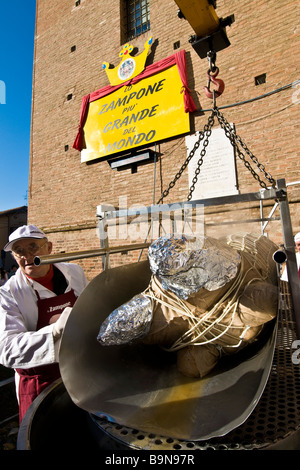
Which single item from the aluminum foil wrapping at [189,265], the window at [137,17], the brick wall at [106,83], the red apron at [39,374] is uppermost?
the window at [137,17]

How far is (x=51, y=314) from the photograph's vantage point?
1772mm

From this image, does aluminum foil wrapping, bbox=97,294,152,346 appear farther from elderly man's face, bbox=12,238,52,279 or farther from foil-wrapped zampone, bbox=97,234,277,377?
elderly man's face, bbox=12,238,52,279

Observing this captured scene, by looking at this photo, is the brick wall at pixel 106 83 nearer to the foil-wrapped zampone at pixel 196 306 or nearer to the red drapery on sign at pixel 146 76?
the red drapery on sign at pixel 146 76

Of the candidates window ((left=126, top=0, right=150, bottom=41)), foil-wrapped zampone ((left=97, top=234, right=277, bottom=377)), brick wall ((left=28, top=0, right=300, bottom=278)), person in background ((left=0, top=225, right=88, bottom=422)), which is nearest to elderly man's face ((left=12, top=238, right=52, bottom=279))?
person in background ((left=0, top=225, right=88, bottom=422))

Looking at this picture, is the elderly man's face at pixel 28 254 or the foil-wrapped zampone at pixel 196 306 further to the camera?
the elderly man's face at pixel 28 254

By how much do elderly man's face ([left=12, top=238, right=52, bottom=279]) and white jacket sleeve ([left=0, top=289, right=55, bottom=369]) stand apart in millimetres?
401

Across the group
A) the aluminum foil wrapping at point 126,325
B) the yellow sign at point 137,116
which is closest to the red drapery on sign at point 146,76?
the yellow sign at point 137,116

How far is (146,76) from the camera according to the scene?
5887 mm

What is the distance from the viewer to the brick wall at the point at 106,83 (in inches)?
174

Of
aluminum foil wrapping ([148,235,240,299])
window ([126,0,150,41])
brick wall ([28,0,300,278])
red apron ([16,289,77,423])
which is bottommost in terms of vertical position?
red apron ([16,289,77,423])

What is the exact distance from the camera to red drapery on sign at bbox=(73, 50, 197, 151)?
522 centimetres

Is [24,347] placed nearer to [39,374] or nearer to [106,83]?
A: [39,374]

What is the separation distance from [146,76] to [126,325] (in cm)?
622
